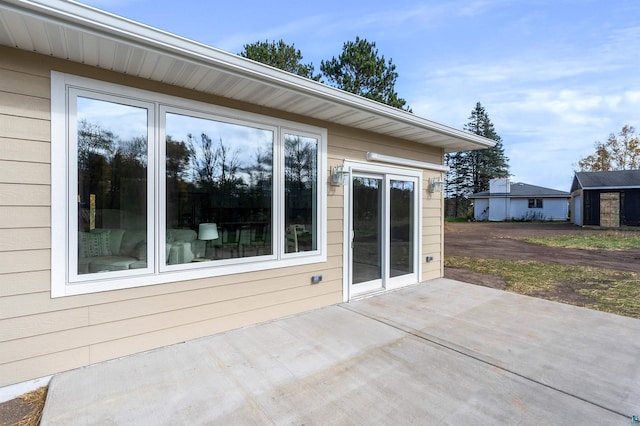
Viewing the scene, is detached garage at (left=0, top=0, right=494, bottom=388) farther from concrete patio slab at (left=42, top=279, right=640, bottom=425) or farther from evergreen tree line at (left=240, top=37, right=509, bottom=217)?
evergreen tree line at (left=240, top=37, right=509, bottom=217)

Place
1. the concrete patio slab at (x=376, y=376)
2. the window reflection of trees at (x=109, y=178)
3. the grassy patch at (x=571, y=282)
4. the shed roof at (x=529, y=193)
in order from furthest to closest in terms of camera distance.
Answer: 1. the shed roof at (x=529, y=193)
2. the grassy patch at (x=571, y=282)
3. the window reflection of trees at (x=109, y=178)
4. the concrete patio slab at (x=376, y=376)

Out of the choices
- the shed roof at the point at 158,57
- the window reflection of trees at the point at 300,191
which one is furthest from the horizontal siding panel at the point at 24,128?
the window reflection of trees at the point at 300,191

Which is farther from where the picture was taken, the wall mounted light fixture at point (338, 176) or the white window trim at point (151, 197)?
the wall mounted light fixture at point (338, 176)

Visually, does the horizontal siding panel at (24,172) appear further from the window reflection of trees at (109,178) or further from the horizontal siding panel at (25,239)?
the horizontal siding panel at (25,239)

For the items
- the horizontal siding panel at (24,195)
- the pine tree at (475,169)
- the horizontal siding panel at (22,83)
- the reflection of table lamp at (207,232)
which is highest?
the pine tree at (475,169)

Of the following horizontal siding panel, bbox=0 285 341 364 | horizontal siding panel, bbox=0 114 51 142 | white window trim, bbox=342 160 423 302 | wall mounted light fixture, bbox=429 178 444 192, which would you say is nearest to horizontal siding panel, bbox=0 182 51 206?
→ horizontal siding panel, bbox=0 114 51 142

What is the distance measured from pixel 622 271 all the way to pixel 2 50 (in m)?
10.4

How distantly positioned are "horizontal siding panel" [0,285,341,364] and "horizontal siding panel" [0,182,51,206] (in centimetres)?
104

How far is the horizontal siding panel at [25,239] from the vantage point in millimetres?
2389

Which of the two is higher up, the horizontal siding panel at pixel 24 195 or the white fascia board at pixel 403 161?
the white fascia board at pixel 403 161

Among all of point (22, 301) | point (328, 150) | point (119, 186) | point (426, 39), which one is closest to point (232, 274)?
point (119, 186)

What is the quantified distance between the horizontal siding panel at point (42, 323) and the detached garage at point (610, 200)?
24.7m

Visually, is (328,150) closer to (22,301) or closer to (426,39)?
(22,301)

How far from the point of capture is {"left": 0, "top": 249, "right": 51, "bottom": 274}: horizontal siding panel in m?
2.38
